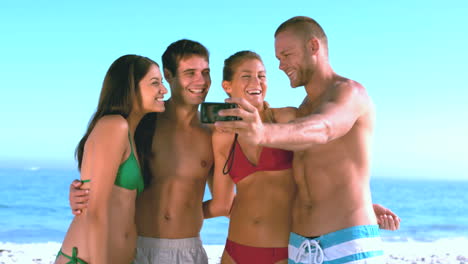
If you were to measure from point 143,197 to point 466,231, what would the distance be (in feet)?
80.3

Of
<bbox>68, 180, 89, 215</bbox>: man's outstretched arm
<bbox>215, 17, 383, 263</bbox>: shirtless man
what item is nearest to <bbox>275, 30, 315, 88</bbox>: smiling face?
<bbox>215, 17, 383, 263</bbox>: shirtless man

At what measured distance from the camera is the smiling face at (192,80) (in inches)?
169

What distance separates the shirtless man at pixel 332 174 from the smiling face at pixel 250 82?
554 millimetres

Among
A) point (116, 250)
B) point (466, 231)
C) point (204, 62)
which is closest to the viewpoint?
point (116, 250)

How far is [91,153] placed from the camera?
3287 millimetres

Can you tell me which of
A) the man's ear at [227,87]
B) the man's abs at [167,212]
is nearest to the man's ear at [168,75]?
the man's ear at [227,87]

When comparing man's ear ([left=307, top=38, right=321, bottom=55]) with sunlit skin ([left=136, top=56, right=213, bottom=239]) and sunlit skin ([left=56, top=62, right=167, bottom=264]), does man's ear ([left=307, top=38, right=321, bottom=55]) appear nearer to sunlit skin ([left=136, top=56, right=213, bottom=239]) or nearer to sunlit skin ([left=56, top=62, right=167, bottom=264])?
sunlit skin ([left=136, top=56, right=213, bottom=239])

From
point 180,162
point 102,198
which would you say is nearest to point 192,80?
point 180,162

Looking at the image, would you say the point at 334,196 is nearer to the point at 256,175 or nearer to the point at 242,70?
the point at 256,175

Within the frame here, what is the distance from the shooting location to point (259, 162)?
3941mm

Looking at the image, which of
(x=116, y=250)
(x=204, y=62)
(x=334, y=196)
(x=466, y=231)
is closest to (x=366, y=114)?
(x=334, y=196)

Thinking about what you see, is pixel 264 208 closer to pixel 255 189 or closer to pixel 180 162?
pixel 255 189

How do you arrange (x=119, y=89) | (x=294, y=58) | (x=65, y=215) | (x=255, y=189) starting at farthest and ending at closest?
1. (x=65, y=215)
2. (x=255, y=189)
3. (x=119, y=89)
4. (x=294, y=58)

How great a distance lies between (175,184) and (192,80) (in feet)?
2.93
